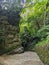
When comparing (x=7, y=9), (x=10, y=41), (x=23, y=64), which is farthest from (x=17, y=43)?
(x=23, y=64)

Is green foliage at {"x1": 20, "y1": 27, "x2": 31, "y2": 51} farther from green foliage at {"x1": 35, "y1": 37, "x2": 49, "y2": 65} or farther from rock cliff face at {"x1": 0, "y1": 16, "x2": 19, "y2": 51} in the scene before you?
green foliage at {"x1": 35, "y1": 37, "x2": 49, "y2": 65}

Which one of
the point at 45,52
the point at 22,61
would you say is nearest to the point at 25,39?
the point at 22,61

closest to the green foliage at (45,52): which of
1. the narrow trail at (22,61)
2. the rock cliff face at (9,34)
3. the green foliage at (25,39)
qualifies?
the narrow trail at (22,61)

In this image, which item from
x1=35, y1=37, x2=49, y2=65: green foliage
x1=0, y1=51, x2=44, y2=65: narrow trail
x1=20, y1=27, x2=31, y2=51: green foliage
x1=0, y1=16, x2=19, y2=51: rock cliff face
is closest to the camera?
x1=35, y1=37, x2=49, y2=65: green foliage

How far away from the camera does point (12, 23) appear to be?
1603 centimetres

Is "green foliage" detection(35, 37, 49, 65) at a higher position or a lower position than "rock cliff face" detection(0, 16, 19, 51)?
higher

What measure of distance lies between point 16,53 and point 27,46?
2.28 m

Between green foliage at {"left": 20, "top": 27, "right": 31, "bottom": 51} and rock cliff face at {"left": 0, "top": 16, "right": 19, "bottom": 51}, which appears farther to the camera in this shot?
green foliage at {"left": 20, "top": 27, "right": 31, "bottom": 51}

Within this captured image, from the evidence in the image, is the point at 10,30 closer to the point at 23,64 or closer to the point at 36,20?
the point at 36,20

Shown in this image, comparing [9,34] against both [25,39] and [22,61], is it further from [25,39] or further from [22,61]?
[22,61]

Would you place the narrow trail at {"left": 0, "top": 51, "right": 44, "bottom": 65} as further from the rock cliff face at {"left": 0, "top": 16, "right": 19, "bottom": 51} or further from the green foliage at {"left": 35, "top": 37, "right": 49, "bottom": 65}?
the rock cliff face at {"left": 0, "top": 16, "right": 19, "bottom": 51}

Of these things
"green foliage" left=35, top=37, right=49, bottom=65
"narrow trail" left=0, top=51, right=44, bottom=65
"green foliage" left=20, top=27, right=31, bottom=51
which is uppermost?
"green foliage" left=35, top=37, right=49, bottom=65

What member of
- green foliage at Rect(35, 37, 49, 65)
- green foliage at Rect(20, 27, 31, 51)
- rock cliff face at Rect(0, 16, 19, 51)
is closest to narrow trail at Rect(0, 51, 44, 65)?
green foliage at Rect(35, 37, 49, 65)

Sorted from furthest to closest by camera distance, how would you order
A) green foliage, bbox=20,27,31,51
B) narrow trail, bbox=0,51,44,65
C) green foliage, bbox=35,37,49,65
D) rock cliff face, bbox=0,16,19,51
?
green foliage, bbox=20,27,31,51, rock cliff face, bbox=0,16,19,51, narrow trail, bbox=0,51,44,65, green foliage, bbox=35,37,49,65
